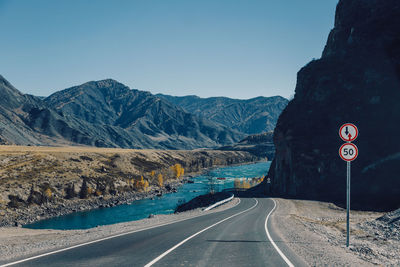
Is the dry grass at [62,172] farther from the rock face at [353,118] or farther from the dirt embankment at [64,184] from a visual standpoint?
the rock face at [353,118]

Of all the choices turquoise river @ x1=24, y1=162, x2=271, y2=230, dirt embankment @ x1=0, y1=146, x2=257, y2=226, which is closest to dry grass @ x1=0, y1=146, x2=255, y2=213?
dirt embankment @ x1=0, y1=146, x2=257, y2=226

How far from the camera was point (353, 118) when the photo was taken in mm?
64688

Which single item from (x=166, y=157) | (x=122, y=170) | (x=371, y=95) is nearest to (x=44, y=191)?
(x=122, y=170)

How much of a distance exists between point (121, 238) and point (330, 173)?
2260 inches

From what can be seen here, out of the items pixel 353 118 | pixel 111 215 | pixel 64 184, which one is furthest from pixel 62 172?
pixel 353 118

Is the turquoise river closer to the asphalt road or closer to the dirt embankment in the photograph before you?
the dirt embankment

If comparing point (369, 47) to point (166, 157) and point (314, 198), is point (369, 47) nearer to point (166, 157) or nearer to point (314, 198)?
point (314, 198)

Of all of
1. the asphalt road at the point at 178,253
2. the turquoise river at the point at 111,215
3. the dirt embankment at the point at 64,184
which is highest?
the asphalt road at the point at 178,253

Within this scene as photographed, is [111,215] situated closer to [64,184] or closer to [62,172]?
[64,184]

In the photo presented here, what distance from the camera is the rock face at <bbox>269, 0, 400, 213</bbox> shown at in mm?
55562

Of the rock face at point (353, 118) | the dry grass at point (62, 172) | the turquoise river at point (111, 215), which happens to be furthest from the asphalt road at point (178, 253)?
the dry grass at point (62, 172)

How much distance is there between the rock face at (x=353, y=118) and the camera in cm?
5556

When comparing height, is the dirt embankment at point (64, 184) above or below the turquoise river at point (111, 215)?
above

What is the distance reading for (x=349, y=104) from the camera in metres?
66.8
